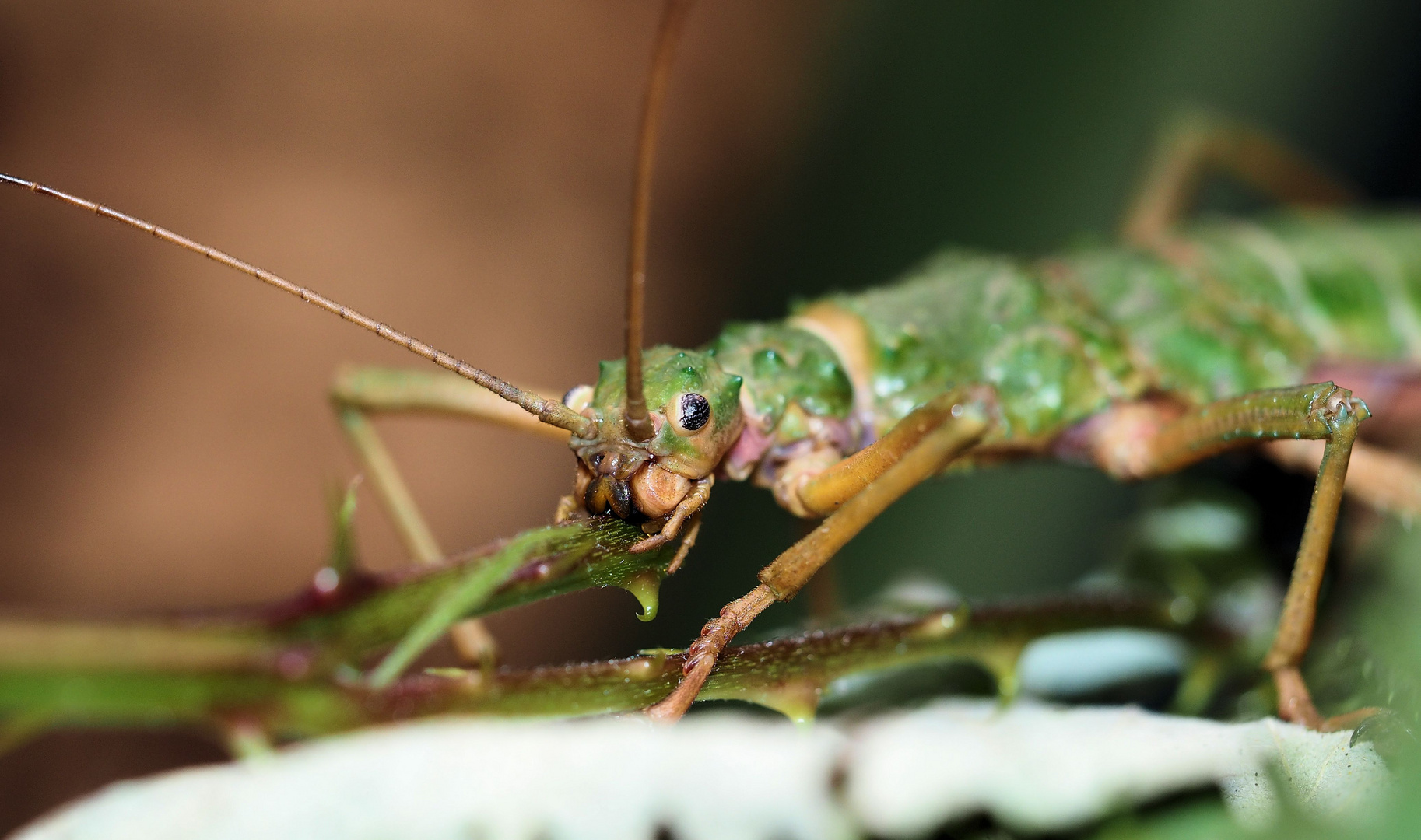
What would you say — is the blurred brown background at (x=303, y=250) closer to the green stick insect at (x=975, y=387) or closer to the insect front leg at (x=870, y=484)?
the green stick insect at (x=975, y=387)

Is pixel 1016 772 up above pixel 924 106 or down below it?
below

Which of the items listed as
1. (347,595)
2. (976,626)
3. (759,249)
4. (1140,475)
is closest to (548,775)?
(347,595)

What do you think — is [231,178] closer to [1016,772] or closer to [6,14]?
[6,14]

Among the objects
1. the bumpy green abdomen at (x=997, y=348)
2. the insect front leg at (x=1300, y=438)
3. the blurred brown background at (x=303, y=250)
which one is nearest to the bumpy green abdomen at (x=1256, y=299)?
the bumpy green abdomen at (x=997, y=348)

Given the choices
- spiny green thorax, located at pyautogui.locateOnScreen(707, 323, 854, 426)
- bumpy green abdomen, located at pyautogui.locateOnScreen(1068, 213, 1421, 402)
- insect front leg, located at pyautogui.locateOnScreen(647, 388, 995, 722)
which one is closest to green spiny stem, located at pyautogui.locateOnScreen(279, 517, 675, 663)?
insect front leg, located at pyautogui.locateOnScreen(647, 388, 995, 722)

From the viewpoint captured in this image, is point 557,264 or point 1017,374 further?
point 557,264

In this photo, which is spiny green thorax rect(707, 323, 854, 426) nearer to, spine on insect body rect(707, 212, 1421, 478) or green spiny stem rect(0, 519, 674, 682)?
spine on insect body rect(707, 212, 1421, 478)

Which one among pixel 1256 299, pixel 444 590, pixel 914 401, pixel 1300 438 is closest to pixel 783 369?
pixel 914 401
